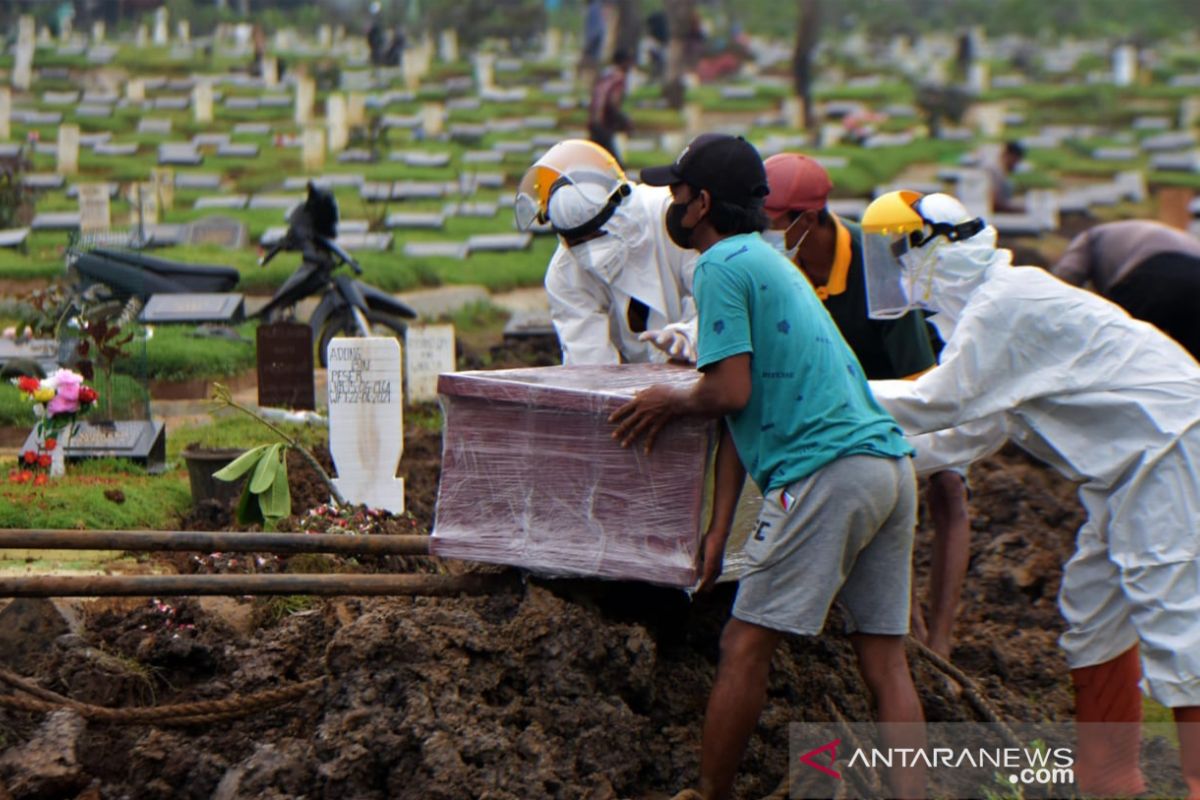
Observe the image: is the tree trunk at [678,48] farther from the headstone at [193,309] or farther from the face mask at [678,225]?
the face mask at [678,225]

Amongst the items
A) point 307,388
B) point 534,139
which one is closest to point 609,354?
point 307,388

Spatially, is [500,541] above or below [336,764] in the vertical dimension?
above

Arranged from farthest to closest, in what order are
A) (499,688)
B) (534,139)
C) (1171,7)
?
(1171,7) < (534,139) < (499,688)

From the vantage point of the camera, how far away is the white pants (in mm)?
4605

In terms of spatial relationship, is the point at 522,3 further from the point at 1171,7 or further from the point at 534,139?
the point at 1171,7

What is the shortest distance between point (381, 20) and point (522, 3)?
421cm

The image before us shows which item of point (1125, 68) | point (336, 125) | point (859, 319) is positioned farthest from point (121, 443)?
point (1125, 68)

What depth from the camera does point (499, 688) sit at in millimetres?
4566

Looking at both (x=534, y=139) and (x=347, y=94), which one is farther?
(x=347, y=94)

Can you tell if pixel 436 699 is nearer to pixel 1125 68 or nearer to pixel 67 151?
pixel 67 151

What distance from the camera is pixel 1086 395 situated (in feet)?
15.8

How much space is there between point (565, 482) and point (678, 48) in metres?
24.6

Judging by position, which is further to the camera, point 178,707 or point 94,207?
point 94,207

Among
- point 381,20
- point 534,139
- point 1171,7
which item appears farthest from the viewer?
Answer: point 1171,7
